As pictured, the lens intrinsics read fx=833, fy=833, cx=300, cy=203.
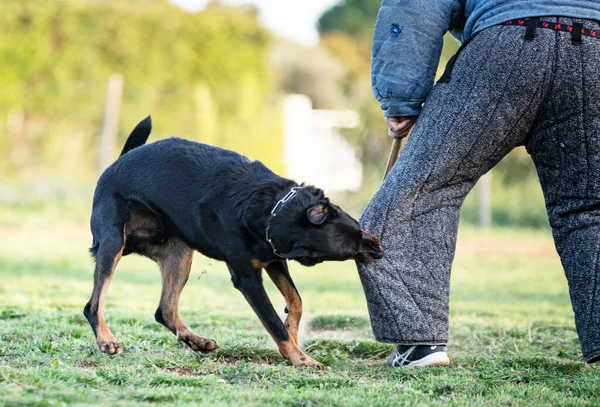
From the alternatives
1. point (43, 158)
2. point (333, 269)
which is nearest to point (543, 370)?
point (333, 269)

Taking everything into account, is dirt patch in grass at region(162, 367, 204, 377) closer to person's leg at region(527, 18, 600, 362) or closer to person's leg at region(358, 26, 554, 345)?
person's leg at region(358, 26, 554, 345)

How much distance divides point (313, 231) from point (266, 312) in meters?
0.44

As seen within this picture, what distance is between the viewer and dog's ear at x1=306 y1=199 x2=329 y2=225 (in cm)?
386

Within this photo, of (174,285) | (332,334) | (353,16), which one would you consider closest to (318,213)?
(174,285)

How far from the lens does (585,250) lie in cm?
353

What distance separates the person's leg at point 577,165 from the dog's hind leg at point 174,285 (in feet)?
5.81

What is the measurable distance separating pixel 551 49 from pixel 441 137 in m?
0.57

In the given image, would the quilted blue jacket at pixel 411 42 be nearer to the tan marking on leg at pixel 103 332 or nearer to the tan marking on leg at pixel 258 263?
the tan marking on leg at pixel 258 263

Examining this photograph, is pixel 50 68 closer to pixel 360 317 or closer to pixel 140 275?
pixel 140 275

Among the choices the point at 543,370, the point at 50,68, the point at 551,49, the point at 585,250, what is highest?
the point at 50,68

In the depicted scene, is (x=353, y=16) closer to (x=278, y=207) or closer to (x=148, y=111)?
(x=148, y=111)

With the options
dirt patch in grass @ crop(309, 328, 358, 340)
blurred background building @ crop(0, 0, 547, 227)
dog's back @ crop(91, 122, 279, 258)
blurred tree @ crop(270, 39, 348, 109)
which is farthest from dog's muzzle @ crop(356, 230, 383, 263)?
blurred tree @ crop(270, 39, 348, 109)

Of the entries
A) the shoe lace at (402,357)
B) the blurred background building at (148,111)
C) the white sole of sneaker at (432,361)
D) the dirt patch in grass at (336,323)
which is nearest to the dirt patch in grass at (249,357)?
the shoe lace at (402,357)

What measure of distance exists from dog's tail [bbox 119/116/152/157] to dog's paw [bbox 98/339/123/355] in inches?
47.0
